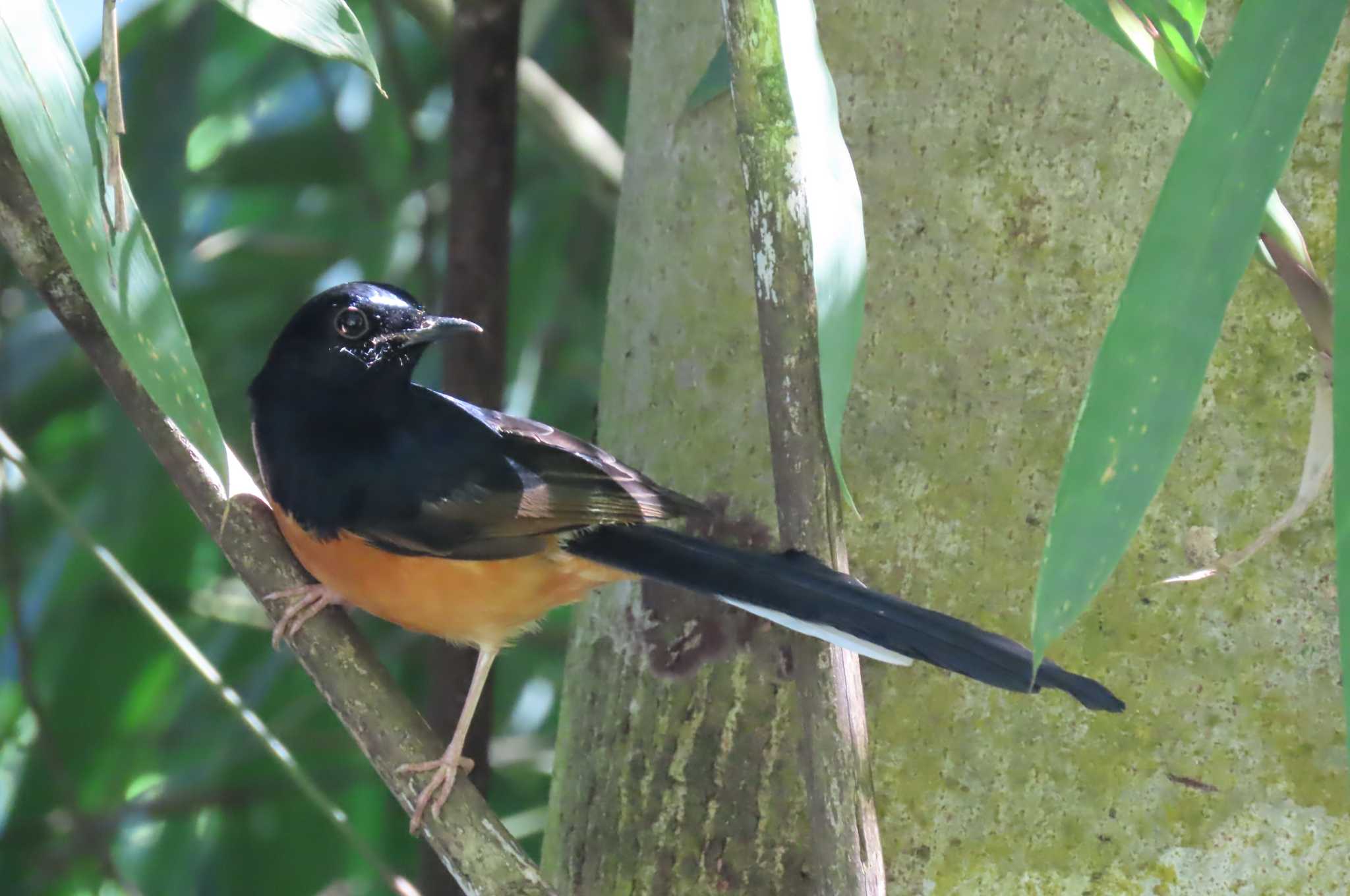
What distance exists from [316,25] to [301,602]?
2.47 ft

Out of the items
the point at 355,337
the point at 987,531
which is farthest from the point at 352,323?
the point at 987,531

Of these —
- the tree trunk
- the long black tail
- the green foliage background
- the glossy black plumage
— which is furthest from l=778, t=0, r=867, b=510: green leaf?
the green foliage background

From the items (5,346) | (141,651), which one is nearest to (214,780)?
(141,651)

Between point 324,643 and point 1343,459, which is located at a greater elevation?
point 1343,459

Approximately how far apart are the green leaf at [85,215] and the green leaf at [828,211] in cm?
48

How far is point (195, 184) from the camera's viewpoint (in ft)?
10.8

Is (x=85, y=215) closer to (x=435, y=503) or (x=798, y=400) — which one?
(x=798, y=400)

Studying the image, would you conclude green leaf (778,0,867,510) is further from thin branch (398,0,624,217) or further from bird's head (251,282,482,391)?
thin branch (398,0,624,217)

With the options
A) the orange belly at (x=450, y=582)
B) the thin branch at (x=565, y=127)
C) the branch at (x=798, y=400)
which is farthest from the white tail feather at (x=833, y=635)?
the thin branch at (x=565, y=127)

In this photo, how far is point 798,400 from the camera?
120 cm

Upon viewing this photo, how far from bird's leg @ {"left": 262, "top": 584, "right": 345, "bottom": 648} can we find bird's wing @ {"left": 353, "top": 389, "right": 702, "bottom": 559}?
0.63 feet

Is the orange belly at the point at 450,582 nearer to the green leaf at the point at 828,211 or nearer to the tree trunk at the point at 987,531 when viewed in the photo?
the tree trunk at the point at 987,531

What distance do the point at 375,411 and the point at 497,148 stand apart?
0.80 m

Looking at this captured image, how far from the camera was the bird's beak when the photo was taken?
208 centimetres
